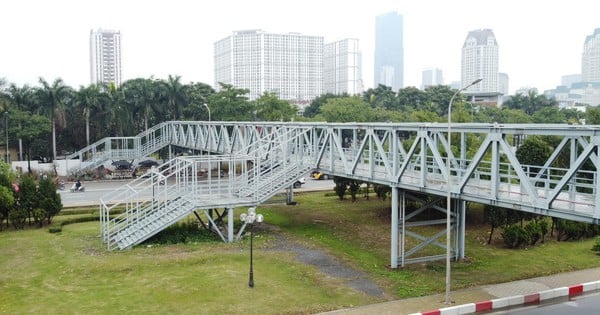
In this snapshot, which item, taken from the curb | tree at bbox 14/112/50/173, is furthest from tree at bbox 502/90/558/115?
the curb

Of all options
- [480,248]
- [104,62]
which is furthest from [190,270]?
[104,62]

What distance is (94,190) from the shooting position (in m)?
51.3

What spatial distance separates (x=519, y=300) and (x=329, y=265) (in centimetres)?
837

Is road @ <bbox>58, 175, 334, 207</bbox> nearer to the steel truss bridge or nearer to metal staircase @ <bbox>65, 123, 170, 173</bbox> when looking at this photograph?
metal staircase @ <bbox>65, 123, 170, 173</bbox>

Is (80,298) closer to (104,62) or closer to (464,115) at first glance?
(464,115)

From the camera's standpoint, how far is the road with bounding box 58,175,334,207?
4447 centimetres

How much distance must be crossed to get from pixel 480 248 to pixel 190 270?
52.0 ft

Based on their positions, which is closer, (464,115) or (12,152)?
(464,115)

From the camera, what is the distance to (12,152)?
2717 inches

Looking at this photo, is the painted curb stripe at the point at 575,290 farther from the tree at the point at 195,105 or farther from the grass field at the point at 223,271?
the tree at the point at 195,105

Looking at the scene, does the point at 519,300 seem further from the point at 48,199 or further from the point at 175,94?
the point at 175,94

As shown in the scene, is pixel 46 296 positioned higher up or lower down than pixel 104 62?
lower down

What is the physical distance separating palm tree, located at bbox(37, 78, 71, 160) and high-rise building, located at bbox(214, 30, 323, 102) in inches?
4550

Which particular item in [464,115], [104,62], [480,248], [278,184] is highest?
[104,62]
